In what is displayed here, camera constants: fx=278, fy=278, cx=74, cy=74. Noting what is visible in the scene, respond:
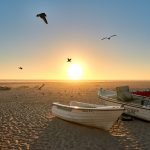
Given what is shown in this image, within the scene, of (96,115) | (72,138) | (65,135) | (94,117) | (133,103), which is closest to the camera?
(72,138)

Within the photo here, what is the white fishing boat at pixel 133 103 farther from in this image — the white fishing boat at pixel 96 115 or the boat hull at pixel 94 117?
the boat hull at pixel 94 117

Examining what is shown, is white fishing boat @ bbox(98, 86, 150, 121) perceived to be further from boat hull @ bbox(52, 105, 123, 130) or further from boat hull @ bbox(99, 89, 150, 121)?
boat hull @ bbox(52, 105, 123, 130)

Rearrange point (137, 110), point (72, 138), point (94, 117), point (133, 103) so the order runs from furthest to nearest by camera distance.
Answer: point (133, 103) → point (137, 110) → point (94, 117) → point (72, 138)

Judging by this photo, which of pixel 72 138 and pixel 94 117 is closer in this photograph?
pixel 72 138

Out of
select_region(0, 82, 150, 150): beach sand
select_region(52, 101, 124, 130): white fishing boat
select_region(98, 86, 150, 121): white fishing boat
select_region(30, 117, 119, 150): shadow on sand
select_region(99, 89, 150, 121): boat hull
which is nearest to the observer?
select_region(30, 117, 119, 150): shadow on sand

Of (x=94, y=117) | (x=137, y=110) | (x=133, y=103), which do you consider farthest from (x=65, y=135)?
(x=133, y=103)

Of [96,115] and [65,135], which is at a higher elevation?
[96,115]

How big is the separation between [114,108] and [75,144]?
3.27m

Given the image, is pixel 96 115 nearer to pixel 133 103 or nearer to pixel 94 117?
pixel 94 117


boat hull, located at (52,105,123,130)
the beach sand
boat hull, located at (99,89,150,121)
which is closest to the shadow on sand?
the beach sand

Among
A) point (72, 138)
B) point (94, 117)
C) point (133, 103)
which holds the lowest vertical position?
point (72, 138)

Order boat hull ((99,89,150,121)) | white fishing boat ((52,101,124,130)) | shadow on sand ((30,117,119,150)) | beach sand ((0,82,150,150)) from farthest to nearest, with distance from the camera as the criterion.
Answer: boat hull ((99,89,150,121)), white fishing boat ((52,101,124,130)), beach sand ((0,82,150,150)), shadow on sand ((30,117,119,150))

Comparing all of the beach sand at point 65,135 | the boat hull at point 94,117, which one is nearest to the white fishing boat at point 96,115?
the boat hull at point 94,117

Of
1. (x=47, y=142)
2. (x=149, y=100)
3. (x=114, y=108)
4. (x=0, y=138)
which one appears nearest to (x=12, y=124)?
(x=0, y=138)
